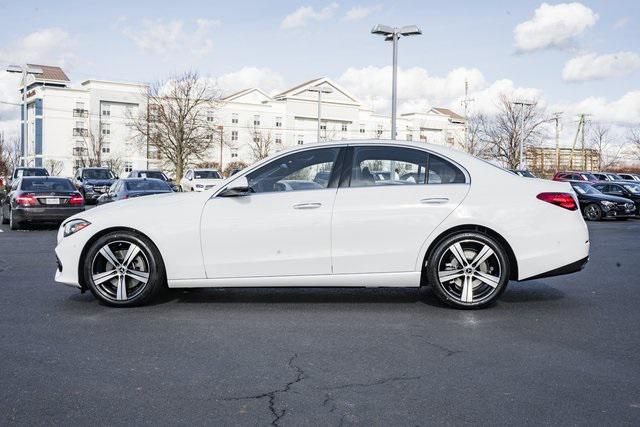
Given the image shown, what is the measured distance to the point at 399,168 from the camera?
659 cm

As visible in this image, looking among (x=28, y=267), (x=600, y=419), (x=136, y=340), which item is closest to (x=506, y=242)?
(x=600, y=419)

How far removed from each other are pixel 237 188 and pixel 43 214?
39.3 ft

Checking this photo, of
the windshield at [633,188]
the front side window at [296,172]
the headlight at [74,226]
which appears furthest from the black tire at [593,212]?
the headlight at [74,226]

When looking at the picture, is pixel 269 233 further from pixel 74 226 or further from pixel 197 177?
pixel 197 177

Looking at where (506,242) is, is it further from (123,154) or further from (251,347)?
(123,154)

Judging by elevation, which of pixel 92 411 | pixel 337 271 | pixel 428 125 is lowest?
pixel 92 411

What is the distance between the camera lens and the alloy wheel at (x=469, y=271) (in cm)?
633

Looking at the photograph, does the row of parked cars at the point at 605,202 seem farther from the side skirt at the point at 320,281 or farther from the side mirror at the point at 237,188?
the side mirror at the point at 237,188


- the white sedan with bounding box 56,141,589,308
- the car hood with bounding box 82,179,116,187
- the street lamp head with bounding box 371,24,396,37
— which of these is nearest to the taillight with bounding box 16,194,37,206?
the white sedan with bounding box 56,141,589,308

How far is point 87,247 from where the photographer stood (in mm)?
6531

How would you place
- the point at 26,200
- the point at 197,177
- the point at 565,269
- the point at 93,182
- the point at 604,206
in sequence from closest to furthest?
the point at 565,269
the point at 26,200
the point at 604,206
the point at 93,182
the point at 197,177

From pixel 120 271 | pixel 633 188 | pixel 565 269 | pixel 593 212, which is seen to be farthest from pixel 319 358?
pixel 633 188

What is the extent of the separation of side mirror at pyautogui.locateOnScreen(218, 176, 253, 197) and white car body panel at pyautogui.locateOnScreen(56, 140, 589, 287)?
6 cm

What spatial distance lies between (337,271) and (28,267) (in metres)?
5.29
